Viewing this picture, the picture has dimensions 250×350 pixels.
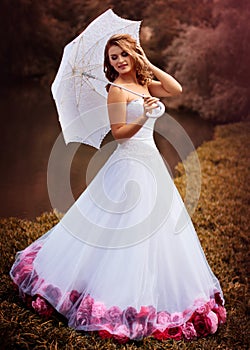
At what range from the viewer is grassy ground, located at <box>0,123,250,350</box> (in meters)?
1.64

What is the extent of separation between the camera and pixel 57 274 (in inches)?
68.5

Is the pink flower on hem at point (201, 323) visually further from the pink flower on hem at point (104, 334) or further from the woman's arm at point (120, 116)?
the woman's arm at point (120, 116)

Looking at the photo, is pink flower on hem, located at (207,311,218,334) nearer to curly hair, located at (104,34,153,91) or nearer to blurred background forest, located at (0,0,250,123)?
curly hair, located at (104,34,153,91)

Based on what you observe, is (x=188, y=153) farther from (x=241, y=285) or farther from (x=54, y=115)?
(x=241, y=285)

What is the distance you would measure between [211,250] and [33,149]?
5.08ft

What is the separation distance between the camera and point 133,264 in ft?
5.35

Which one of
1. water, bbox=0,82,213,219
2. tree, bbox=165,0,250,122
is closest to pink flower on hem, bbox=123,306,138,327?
water, bbox=0,82,213,219

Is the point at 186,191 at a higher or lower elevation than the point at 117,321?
lower

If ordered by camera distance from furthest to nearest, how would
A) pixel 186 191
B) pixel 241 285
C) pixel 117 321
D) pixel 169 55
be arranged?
1. pixel 169 55
2. pixel 186 191
3. pixel 241 285
4. pixel 117 321

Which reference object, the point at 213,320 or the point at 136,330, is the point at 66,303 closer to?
the point at 136,330

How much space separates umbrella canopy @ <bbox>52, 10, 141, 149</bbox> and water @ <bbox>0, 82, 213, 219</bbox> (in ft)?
2.18

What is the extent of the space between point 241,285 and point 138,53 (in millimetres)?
1109

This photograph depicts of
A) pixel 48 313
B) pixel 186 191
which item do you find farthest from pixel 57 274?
pixel 186 191

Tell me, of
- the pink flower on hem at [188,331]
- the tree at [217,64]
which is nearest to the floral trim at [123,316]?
the pink flower on hem at [188,331]
